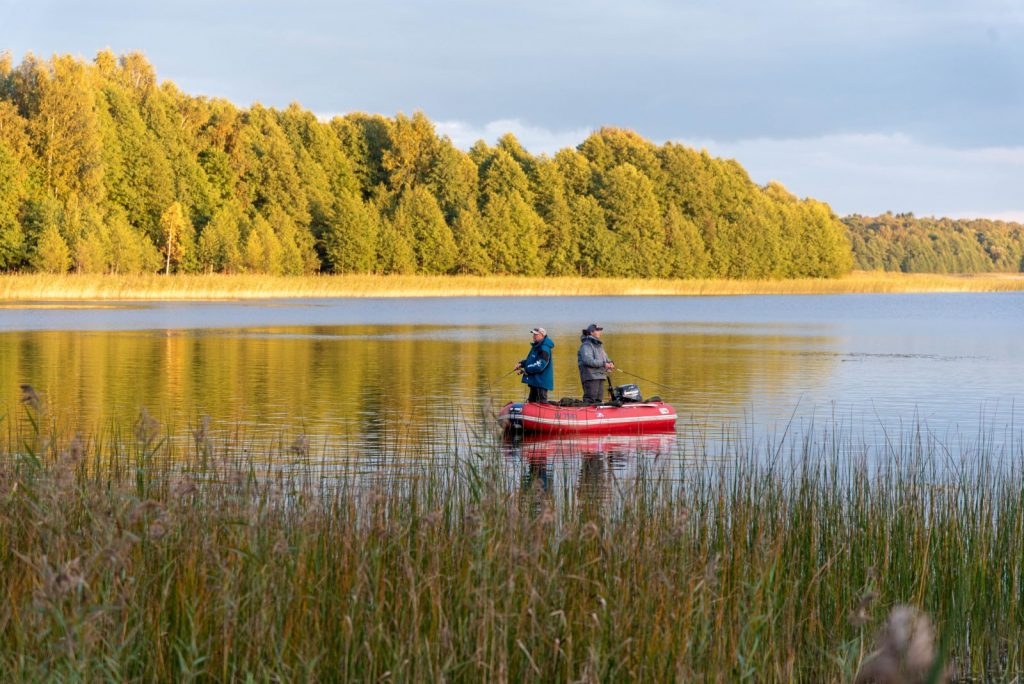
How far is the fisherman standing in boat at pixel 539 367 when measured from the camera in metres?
17.5

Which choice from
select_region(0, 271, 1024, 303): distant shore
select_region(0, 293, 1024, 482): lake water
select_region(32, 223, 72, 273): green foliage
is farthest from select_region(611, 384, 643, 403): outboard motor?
select_region(32, 223, 72, 273): green foliage

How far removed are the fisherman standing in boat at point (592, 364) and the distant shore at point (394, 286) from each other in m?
44.1

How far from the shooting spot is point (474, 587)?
5.76m

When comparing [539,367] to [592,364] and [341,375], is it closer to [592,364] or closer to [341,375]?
[592,364]

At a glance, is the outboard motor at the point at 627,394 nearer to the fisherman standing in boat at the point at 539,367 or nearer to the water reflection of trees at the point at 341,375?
the fisherman standing in boat at the point at 539,367

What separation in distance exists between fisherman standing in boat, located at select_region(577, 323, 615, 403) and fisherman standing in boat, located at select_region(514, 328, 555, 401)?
46cm

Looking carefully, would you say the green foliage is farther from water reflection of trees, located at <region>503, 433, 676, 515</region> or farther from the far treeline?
water reflection of trees, located at <region>503, 433, 676, 515</region>

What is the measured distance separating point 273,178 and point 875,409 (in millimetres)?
64299

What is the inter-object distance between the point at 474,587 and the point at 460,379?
20837mm

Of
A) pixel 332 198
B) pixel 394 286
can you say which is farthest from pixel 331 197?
pixel 394 286

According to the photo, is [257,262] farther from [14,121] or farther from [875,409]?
[875,409]

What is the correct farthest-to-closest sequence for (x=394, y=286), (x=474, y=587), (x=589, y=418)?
(x=394, y=286) → (x=589, y=418) → (x=474, y=587)

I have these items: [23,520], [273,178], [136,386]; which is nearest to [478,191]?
[273,178]

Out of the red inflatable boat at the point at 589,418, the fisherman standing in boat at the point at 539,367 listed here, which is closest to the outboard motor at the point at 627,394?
the red inflatable boat at the point at 589,418
